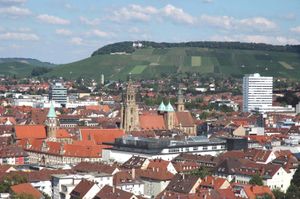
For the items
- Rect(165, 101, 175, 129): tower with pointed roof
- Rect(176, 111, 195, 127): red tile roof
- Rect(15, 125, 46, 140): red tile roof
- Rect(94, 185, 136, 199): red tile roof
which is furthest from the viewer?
Rect(176, 111, 195, 127): red tile roof

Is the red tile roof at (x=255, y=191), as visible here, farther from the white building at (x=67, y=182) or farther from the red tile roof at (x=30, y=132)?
the red tile roof at (x=30, y=132)

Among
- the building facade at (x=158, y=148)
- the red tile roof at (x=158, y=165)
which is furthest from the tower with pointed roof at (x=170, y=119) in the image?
the red tile roof at (x=158, y=165)

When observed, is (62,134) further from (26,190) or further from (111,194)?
(111,194)

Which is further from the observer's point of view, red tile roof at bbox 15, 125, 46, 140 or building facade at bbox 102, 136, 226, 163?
red tile roof at bbox 15, 125, 46, 140

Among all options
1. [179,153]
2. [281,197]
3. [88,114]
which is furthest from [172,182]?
[88,114]

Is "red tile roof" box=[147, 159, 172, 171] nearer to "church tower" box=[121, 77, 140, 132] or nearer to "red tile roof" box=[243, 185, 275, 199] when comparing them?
"red tile roof" box=[243, 185, 275, 199]

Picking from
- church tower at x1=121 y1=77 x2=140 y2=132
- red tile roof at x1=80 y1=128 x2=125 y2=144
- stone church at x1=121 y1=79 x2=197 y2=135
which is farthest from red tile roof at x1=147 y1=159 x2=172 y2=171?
stone church at x1=121 y1=79 x2=197 y2=135

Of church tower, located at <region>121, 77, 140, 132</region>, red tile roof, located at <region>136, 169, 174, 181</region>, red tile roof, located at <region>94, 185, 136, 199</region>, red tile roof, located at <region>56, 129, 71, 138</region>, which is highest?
church tower, located at <region>121, 77, 140, 132</region>
